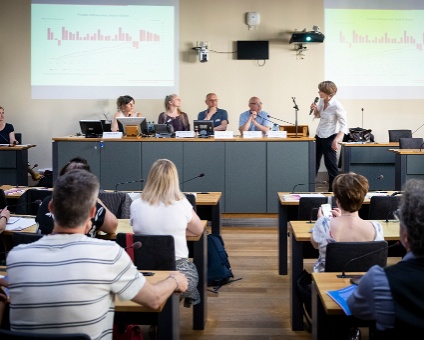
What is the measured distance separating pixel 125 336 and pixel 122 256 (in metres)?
0.77

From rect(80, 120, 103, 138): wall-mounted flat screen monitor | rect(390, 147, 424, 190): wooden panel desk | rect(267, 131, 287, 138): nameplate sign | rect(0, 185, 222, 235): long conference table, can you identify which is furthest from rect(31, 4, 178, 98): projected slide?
rect(0, 185, 222, 235): long conference table

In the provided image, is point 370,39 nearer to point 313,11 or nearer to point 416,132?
point 313,11

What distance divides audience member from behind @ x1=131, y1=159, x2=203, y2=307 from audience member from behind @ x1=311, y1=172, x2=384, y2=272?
2.49 ft

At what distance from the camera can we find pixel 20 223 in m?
3.88

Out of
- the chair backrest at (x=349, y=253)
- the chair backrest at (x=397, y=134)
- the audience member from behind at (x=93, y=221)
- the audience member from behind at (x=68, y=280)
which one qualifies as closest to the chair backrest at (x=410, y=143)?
the chair backrest at (x=397, y=134)

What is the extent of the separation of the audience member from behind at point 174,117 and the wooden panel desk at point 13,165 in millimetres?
2002

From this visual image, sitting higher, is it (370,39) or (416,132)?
(370,39)

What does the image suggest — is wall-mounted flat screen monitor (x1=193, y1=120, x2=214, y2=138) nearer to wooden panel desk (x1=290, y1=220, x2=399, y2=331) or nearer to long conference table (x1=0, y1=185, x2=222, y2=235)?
long conference table (x1=0, y1=185, x2=222, y2=235)

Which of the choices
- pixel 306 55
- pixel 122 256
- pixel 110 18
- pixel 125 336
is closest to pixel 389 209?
pixel 125 336

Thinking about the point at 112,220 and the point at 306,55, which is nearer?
the point at 112,220

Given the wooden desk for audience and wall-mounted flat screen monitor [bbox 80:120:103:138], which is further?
wall-mounted flat screen monitor [bbox 80:120:103:138]

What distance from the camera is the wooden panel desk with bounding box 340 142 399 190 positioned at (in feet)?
28.8

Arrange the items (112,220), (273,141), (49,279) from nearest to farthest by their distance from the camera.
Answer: (49,279), (112,220), (273,141)

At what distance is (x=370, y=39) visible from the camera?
33.2 ft
